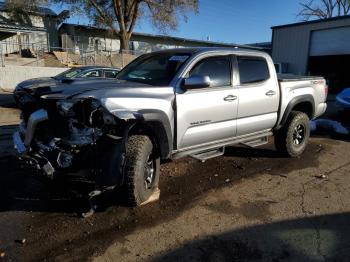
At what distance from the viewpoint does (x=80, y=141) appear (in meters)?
3.92

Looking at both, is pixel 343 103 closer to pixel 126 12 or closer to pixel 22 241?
pixel 22 241

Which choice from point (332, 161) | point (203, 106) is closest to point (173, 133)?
point (203, 106)

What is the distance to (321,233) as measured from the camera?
3.98 metres

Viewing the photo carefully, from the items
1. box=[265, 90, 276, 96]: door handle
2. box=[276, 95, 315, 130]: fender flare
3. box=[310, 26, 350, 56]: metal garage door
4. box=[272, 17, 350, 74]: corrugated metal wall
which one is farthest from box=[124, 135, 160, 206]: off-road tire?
box=[272, 17, 350, 74]: corrugated metal wall

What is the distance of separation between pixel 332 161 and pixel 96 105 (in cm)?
480

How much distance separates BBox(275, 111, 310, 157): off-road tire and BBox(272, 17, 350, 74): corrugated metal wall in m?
21.8

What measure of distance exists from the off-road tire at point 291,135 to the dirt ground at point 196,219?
2.07ft

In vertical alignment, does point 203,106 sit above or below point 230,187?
above

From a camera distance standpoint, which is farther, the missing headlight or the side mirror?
the side mirror

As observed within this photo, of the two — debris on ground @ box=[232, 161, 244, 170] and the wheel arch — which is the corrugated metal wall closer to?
debris on ground @ box=[232, 161, 244, 170]

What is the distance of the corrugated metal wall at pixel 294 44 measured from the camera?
27413 mm

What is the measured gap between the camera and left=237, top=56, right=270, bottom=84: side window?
227 inches

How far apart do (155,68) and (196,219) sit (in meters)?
2.23

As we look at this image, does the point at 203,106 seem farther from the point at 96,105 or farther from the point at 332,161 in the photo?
the point at 332,161
